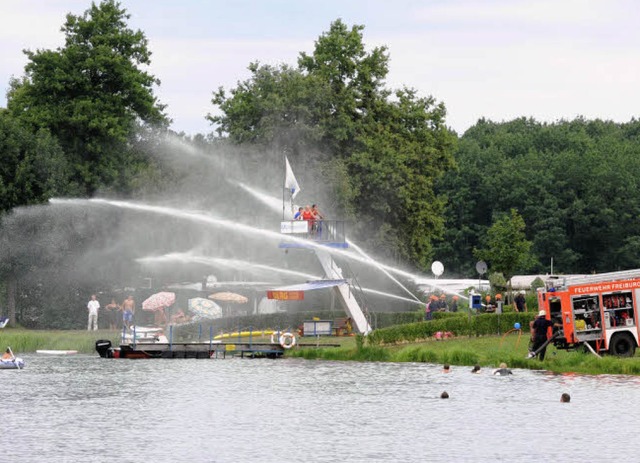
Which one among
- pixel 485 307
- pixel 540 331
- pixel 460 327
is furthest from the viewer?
pixel 485 307

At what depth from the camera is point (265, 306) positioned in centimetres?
9156

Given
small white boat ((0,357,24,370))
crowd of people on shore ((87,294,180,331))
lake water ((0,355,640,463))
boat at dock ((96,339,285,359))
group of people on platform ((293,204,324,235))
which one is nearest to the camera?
lake water ((0,355,640,463))

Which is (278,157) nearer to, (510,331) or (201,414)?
(510,331)

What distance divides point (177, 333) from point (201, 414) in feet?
107

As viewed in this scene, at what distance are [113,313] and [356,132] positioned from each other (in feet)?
74.0

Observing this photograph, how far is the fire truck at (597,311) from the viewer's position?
54.0m

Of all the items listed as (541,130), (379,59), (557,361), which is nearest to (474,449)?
(557,361)

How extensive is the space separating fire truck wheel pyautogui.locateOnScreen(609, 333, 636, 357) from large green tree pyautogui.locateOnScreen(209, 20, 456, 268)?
1403 inches

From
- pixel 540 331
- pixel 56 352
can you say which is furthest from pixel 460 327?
pixel 56 352

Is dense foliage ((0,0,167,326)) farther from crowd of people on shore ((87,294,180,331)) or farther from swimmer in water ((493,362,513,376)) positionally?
swimmer in water ((493,362,513,376))

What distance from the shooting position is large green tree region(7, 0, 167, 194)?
299ft

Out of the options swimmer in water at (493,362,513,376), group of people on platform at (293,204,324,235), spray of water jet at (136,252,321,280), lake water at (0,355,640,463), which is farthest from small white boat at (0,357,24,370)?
spray of water jet at (136,252,321,280)

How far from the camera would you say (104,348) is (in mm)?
66250

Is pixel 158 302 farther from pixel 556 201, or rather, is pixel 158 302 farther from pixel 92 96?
pixel 556 201
